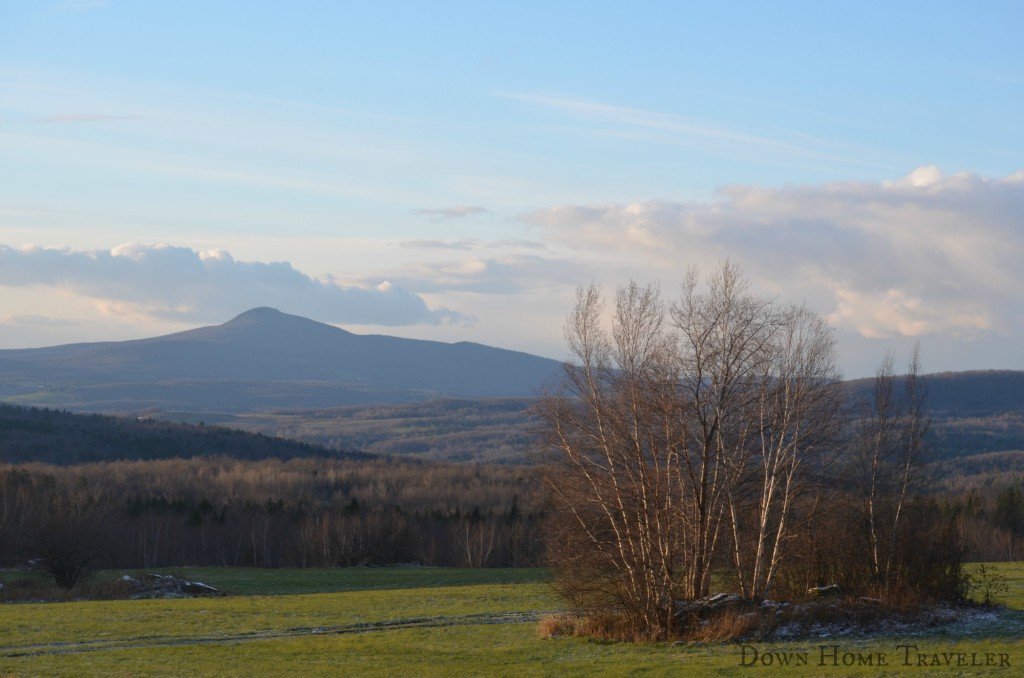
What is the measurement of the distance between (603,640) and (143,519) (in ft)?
260

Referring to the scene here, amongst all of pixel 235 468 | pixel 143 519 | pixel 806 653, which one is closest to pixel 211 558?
A: pixel 143 519

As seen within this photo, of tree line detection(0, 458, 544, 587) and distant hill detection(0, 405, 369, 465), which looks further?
distant hill detection(0, 405, 369, 465)

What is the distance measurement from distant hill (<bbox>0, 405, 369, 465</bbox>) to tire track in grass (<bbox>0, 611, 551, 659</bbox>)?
448ft

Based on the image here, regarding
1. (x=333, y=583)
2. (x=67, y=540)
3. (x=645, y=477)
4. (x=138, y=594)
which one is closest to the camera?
(x=645, y=477)

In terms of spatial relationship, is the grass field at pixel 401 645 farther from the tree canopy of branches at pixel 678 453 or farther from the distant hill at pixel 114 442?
the distant hill at pixel 114 442

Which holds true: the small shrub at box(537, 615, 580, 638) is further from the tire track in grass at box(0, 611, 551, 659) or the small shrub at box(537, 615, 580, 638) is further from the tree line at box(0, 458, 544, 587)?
the tree line at box(0, 458, 544, 587)

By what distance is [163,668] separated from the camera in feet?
81.8

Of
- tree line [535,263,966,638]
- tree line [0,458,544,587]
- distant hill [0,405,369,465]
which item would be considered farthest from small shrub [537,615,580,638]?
distant hill [0,405,369,465]

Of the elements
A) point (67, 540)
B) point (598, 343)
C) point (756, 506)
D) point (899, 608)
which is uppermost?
point (598, 343)

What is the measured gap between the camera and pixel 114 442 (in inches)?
6890

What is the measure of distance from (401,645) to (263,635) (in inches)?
234

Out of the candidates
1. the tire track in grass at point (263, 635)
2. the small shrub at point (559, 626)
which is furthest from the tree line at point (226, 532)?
the small shrub at point (559, 626)

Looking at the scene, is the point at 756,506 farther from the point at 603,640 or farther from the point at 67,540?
the point at 67,540

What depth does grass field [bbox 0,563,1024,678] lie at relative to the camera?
22516mm
